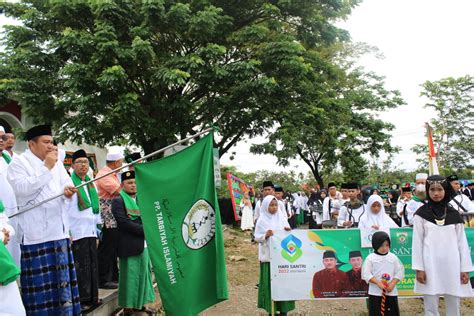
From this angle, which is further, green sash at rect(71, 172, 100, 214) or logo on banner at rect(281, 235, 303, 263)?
logo on banner at rect(281, 235, 303, 263)

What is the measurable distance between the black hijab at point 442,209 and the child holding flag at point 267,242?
6.14 ft

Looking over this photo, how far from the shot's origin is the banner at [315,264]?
5.56 meters

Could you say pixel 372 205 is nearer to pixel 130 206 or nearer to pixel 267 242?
pixel 267 242

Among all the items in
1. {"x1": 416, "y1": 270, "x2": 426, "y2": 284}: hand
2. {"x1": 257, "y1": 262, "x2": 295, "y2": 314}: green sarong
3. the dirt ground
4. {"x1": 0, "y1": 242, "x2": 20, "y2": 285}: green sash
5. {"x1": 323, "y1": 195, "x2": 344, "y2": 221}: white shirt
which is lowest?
the dirt ground

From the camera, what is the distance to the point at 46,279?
3715 mm

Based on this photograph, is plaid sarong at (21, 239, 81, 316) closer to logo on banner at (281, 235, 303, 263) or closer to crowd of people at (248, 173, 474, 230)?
logo on banner at (281, 235, 303, 263)

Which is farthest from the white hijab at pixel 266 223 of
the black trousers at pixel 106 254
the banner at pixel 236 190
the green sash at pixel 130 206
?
the banner at pixel 236 190

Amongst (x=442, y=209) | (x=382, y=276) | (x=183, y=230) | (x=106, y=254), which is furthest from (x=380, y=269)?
(x=106, y=254)

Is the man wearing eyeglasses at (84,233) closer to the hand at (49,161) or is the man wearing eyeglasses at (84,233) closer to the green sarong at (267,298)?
the hand at (49,161)

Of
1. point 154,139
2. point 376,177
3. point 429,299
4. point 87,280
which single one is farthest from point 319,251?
point 376,177

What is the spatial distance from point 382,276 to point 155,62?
9.07 metres

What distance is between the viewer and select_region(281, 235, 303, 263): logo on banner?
18.4 feet

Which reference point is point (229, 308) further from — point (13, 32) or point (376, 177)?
point (376, 177)

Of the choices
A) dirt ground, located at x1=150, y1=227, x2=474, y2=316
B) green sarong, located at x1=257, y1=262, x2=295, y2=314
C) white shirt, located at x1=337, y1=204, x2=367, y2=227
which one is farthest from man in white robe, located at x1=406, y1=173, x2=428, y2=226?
green sarong, located at x1=257, y1=262, x2=295, y2=314
